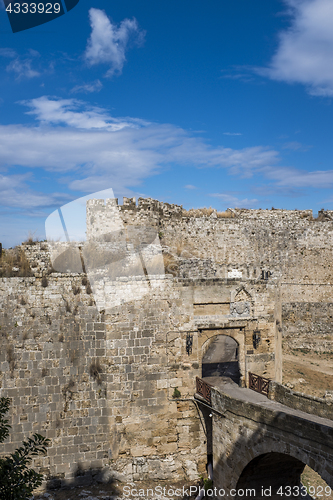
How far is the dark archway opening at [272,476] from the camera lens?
27.6 feet

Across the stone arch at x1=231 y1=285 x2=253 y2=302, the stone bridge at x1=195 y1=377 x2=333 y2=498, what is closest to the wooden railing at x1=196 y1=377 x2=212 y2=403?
the stone bridge at x1=195 y1=377 x2=333 y2=498

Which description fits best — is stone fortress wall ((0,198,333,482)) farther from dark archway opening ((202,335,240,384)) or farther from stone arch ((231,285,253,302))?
dark archway opening ((202,335,240,384))

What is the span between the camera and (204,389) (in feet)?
32.9

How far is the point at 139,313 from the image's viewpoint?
10484 millimetres

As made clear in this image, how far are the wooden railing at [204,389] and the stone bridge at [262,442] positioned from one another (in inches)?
4.8

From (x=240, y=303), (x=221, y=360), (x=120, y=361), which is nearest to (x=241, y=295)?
(x=240, y=303)

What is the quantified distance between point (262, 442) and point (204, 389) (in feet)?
8.01

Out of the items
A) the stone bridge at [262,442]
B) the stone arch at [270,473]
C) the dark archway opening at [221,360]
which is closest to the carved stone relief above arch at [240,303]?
the stone bridge at [262,442]

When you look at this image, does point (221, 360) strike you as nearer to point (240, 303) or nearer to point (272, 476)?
point (240, 303)

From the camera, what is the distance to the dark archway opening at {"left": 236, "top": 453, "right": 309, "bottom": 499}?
8.42 m

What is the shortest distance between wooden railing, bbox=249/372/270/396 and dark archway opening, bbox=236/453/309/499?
70.8 inches

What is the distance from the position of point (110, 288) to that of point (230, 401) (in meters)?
4.22

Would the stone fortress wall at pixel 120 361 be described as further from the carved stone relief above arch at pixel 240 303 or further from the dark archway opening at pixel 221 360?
the dark archway opening at pixel 221 360

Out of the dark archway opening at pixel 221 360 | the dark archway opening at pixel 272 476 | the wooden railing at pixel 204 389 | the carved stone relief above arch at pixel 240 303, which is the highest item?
the carved stone relief above arch at pixel 240 303
